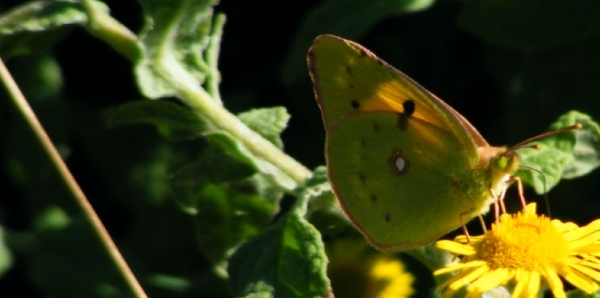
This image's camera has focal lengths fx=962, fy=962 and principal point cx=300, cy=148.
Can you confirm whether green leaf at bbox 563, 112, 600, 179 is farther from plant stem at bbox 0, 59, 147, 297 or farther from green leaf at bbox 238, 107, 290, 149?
plant stem at bbox 0, 59, 147, 297

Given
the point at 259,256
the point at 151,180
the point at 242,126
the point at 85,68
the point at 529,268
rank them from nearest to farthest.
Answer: the point at 529,268, the point at 259,256, the point at 242,126, the point at 151,180, the point at 85,68

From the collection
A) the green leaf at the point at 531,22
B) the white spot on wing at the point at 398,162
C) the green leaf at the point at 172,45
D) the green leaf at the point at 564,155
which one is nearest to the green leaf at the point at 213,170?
the green leaf at the point at 172,45

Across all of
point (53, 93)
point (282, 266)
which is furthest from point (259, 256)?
point (53, 93)

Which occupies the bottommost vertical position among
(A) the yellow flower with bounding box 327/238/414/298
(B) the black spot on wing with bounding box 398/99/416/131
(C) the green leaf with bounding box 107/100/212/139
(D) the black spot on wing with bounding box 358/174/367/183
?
(A) the yellow flower with bounding box 327/238/414/298

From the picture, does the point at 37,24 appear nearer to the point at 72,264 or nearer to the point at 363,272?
the point at 72,264

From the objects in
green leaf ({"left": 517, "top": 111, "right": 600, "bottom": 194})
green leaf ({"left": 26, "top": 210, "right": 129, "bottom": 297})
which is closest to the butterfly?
green leaf ({"left": 517, "top": 111, "right": 600, "bottom": 194})

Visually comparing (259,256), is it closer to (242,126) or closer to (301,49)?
(242,126)

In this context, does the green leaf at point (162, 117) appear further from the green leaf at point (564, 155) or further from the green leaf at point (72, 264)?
the green leaf at point (564, 155)

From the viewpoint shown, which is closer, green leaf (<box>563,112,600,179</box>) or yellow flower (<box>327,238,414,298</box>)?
green leaf (<box>563,112,600,179</box>)
